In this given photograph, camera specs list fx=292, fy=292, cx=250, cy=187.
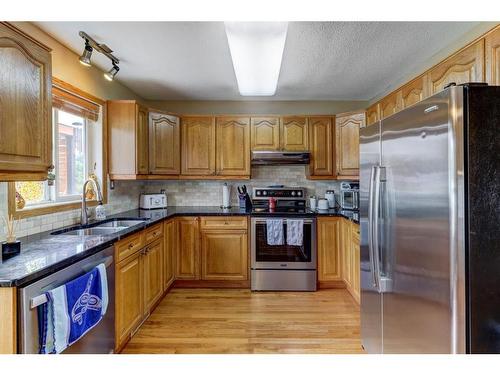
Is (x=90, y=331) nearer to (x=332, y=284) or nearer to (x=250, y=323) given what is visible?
(x=250, y=323)

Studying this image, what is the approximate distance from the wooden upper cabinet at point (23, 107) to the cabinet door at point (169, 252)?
161 centimetres

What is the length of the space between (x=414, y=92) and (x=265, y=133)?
1.84 meters

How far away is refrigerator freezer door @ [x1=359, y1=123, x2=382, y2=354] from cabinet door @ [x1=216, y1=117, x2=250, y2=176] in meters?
1.96

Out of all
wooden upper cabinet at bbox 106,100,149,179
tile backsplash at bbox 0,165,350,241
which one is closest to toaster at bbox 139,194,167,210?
tile backsplash at bbox 0,165,350,241

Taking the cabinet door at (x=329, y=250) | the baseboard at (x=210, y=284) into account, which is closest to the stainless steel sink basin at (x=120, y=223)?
the baseboard at (x=210, y=284)

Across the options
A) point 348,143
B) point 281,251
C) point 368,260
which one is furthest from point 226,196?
point 368,260

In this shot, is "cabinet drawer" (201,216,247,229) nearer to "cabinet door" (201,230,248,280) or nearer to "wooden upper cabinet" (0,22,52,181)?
"cabinet door" (201,230,248,280)

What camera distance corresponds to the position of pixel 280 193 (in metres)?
3.96

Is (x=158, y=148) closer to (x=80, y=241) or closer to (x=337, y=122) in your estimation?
(x=80, y=241)

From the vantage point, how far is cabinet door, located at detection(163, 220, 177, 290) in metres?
3.11

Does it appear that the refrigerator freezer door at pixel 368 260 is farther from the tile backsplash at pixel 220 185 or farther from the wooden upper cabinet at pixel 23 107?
the tile backsplash at pixel 220 185

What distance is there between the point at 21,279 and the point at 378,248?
1.77m

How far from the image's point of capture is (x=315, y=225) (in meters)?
3.35
